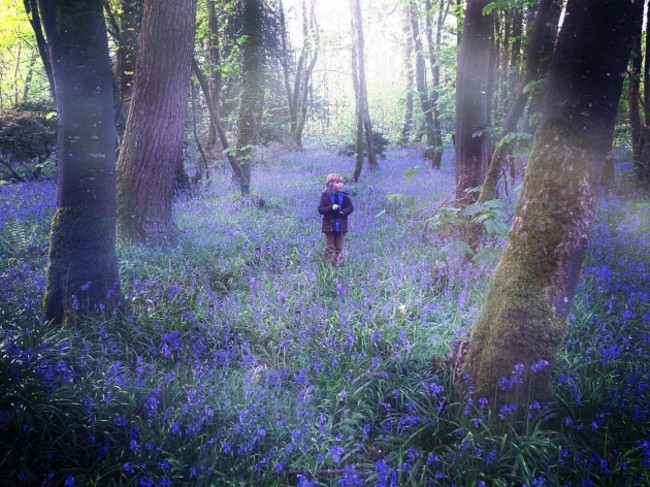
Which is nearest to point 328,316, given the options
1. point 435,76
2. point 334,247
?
point 334,247

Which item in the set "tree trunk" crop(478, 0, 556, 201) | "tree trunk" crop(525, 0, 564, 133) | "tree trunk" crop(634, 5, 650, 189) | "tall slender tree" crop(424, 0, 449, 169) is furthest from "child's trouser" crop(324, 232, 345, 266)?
"tall slender tree" crop(424, 0, 449, 169)

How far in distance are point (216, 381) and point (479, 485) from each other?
201cm

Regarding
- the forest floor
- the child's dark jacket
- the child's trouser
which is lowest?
the forest floor

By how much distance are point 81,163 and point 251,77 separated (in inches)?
392

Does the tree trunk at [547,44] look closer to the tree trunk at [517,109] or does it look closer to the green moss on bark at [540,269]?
the tree trunk at [517,109]

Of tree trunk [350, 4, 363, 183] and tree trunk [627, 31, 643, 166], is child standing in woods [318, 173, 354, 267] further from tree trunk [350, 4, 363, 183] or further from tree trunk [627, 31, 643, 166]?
tree trunk [627, 31, 643, 166]

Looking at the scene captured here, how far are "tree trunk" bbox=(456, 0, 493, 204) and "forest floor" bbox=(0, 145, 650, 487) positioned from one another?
113 cm

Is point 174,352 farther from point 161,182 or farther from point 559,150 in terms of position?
point 161,182

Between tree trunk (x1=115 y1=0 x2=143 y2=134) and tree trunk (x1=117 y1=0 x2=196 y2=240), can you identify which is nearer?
tree trunk (x1=117 y1=0 x2=196 y2=240)

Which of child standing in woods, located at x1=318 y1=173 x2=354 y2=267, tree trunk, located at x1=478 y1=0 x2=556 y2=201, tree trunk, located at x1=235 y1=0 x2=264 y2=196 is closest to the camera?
tree trunk, located at x1=478 y1=0 x2=556 y2=201

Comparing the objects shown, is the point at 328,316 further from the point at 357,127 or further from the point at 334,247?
the point at 357,127

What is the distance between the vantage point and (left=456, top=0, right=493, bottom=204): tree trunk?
232 inches

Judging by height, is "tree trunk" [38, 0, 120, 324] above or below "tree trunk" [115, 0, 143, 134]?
below

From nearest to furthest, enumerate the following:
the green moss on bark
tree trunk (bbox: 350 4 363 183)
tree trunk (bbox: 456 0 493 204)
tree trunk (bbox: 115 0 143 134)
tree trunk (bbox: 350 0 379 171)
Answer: the green moss on bark
tree trunk (bbox: 456 0 493 204)
tree trunk (bbox: 115 0 143 134)
tree trunk (bbox: 350 4 363 183)
tree trunk (bbox: 350 0 379 171)
